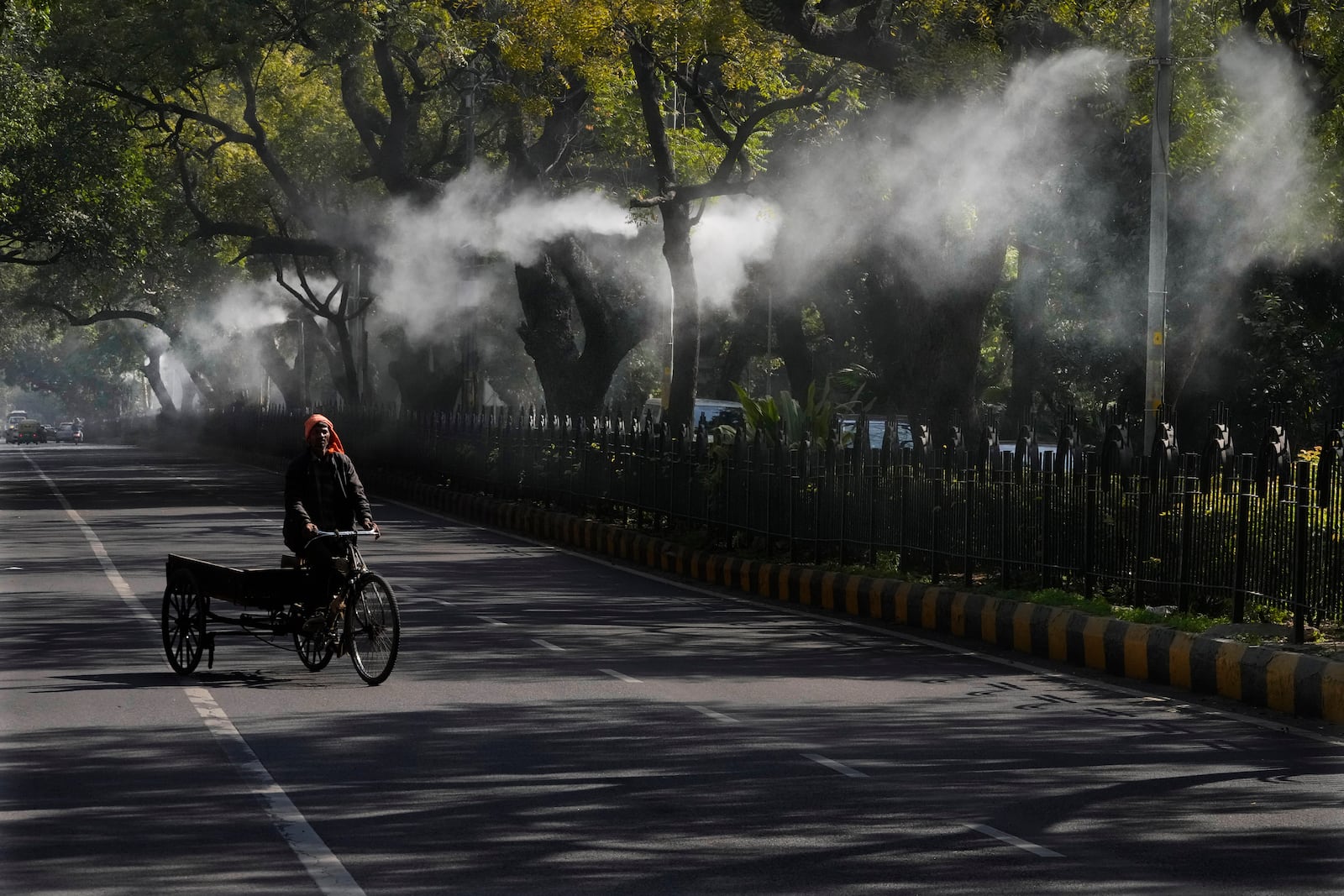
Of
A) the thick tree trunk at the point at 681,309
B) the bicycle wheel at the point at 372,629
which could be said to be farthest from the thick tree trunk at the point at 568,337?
the bicycle wheel at the point at 372,629

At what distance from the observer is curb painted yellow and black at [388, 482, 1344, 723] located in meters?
10.5

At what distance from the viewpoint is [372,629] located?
11234 millimetres

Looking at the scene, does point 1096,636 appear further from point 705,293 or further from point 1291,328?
point 705,293

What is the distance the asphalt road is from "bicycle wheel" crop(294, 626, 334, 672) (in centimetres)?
17

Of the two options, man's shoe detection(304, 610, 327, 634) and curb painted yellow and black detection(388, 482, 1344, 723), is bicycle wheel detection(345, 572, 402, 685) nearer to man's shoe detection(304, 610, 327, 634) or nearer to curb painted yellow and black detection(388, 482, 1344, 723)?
man's shoe detection(304, 610, 327, 634)

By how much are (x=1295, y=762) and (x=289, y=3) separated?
27.8m

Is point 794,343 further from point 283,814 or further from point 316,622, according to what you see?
point 283,814

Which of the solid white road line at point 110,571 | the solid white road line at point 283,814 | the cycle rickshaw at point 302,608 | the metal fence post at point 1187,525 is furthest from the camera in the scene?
the solid white road line at point 110,571

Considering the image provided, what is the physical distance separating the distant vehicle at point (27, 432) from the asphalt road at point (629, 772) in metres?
93.1

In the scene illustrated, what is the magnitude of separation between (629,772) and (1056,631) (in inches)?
210

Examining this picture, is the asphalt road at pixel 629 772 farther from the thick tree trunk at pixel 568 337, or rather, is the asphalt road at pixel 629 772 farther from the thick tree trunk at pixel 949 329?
the thick tree trunk at pixel 568 337

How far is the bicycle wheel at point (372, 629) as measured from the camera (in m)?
11.1

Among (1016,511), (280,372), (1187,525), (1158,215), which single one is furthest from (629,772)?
(280,372)

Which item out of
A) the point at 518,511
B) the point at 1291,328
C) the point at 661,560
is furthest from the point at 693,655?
the point at 1291,328
